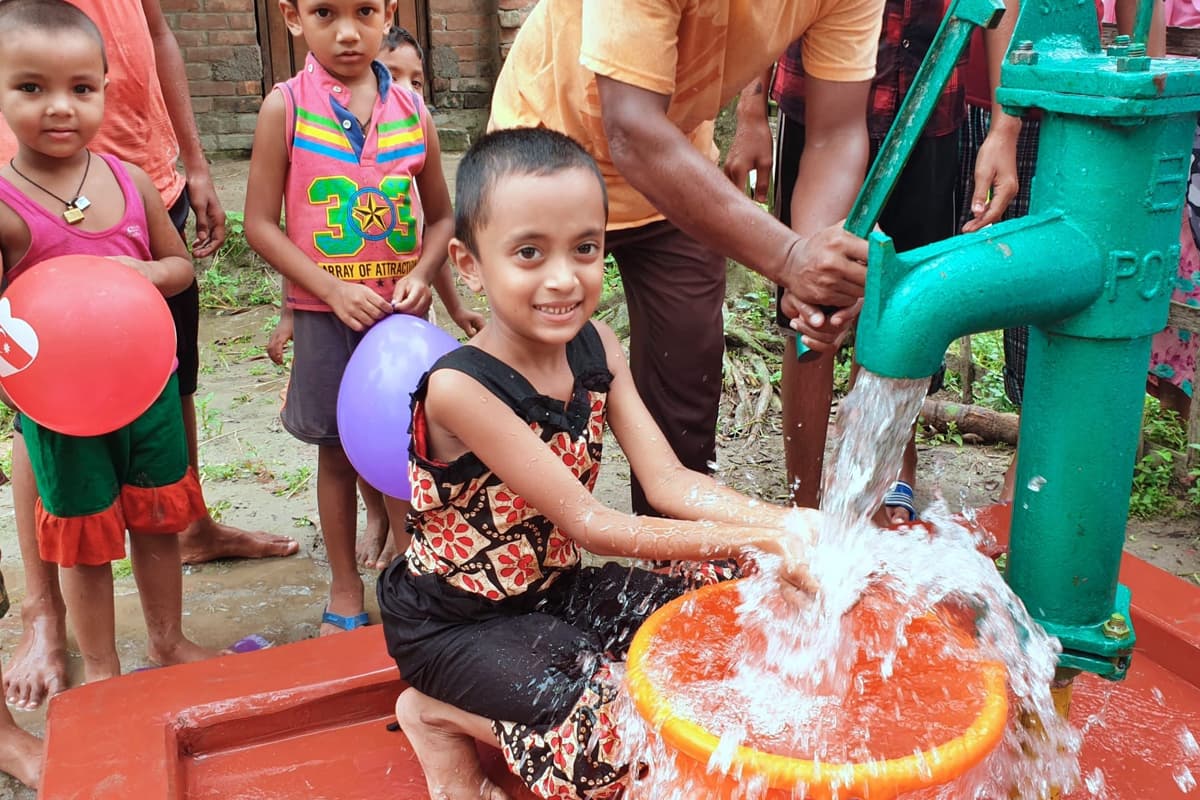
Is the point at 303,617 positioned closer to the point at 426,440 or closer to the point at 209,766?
the point at 209,766

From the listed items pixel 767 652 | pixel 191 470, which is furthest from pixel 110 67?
pixel 767 652

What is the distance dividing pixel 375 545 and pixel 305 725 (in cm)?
106

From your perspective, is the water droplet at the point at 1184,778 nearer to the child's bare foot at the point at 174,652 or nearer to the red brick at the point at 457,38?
the child's bare foot at the point at 174,652

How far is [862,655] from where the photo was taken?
1662 mm

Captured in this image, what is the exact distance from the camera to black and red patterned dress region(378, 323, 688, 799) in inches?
69.8

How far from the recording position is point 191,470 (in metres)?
2.58

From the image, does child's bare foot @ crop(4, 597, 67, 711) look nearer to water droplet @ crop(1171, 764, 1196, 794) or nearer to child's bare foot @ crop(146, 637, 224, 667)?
child's bare foot @ crop(146, 637, 224, 667)

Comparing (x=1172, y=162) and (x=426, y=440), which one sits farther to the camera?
(x=426, y=440)

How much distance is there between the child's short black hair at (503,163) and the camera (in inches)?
72.1

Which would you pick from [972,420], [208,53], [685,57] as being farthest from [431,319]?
[208,53]

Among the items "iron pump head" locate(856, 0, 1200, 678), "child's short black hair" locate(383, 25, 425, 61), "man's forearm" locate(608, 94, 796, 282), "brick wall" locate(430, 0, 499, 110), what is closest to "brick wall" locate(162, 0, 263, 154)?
"brick wall" locate(430, 0, 499, 110)

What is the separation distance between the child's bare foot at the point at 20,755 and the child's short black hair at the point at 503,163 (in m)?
1.31

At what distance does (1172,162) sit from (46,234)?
1.96 meters

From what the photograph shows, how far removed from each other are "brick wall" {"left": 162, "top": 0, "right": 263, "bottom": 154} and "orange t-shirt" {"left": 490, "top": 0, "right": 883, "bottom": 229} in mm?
4894
